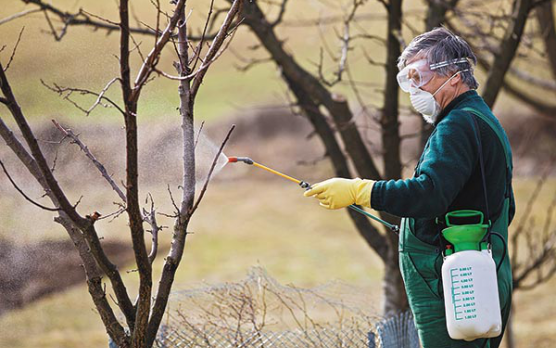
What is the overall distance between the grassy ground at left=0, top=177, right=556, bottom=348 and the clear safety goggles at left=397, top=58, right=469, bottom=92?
5945 millimetres

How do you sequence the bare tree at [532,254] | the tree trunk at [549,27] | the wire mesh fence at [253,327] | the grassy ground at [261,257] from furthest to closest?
the grassy ground at [261,257]
the tree trunk at [549,27]
the bare tree at [532,254]
the wire mesh fence at [253,327]

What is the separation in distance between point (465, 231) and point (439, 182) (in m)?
0.25

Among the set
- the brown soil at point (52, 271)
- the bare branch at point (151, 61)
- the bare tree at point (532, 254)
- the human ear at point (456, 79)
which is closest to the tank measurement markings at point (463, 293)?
the human ear at point (456, 79)

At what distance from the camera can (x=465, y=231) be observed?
2.69 metres

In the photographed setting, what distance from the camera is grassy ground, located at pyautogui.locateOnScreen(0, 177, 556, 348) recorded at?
37.2ft

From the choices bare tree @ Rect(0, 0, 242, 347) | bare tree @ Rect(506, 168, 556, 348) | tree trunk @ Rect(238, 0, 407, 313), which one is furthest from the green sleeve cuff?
bare tree @ Rect(506, 168, 556, 348)

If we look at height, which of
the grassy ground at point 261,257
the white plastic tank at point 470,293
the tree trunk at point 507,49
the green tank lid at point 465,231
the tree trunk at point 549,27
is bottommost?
the white plastic tank at point 470,293

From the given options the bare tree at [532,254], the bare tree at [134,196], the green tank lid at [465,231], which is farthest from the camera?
the bare tree at [532,254]

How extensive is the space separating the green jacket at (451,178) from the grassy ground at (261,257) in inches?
233

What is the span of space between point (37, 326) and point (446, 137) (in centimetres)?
994

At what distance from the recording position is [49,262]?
1441 cm

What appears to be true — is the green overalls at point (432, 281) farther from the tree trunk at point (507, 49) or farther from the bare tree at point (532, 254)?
the bare tree at point (532, 254)

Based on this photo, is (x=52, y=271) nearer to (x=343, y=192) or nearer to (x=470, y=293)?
(x=343, y=192)

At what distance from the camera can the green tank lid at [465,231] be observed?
2691mm
